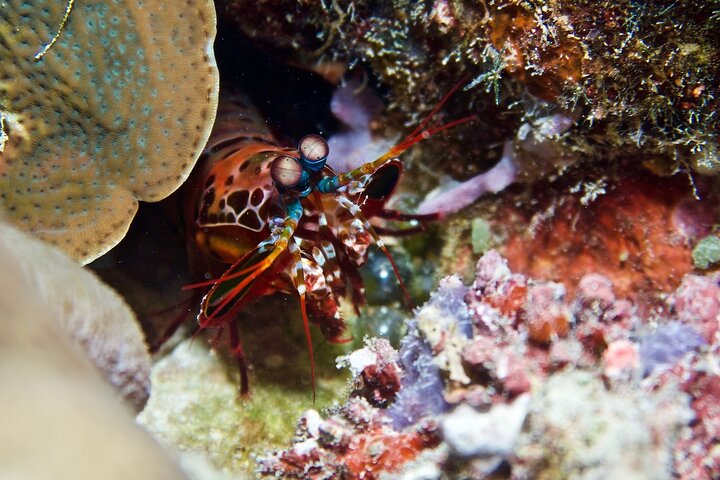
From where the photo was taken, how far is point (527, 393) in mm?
2150

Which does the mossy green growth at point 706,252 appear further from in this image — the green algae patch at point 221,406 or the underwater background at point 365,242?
the green algae patch at point 221,406

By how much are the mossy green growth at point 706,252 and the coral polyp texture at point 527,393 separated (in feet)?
1.09

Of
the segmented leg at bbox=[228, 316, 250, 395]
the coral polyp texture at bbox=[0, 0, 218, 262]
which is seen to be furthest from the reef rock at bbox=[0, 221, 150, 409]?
the segmented leg at bbox=[228, 316, 250, 395]

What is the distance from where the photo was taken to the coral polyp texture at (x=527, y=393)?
75.7 inches

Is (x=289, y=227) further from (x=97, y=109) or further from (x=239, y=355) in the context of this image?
(x=97, y=109)

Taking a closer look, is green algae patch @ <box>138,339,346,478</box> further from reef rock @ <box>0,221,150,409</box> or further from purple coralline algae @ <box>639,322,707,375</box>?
purple coralline algae @ <box>639,322,707,375</box>

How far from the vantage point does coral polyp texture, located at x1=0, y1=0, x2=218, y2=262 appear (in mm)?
2832

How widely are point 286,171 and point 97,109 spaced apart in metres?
1.16

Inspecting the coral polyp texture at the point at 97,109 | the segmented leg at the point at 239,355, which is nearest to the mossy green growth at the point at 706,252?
the segmented leg at the point at 239,355

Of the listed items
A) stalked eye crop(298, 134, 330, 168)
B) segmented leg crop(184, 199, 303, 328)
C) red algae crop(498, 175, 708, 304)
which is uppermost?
stalked eye crop(298, 134, 330, 168)

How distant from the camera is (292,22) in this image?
3.88 m

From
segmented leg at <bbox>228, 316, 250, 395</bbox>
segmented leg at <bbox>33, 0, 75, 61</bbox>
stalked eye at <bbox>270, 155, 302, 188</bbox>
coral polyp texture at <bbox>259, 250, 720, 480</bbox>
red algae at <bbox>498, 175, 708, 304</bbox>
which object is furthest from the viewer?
segmented leg at <bbox>228, 316, 250, 395</bbox>

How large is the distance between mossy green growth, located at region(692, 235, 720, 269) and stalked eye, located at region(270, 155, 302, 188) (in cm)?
249

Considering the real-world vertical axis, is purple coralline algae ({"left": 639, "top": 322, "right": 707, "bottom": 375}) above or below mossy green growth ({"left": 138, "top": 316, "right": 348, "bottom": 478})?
above
